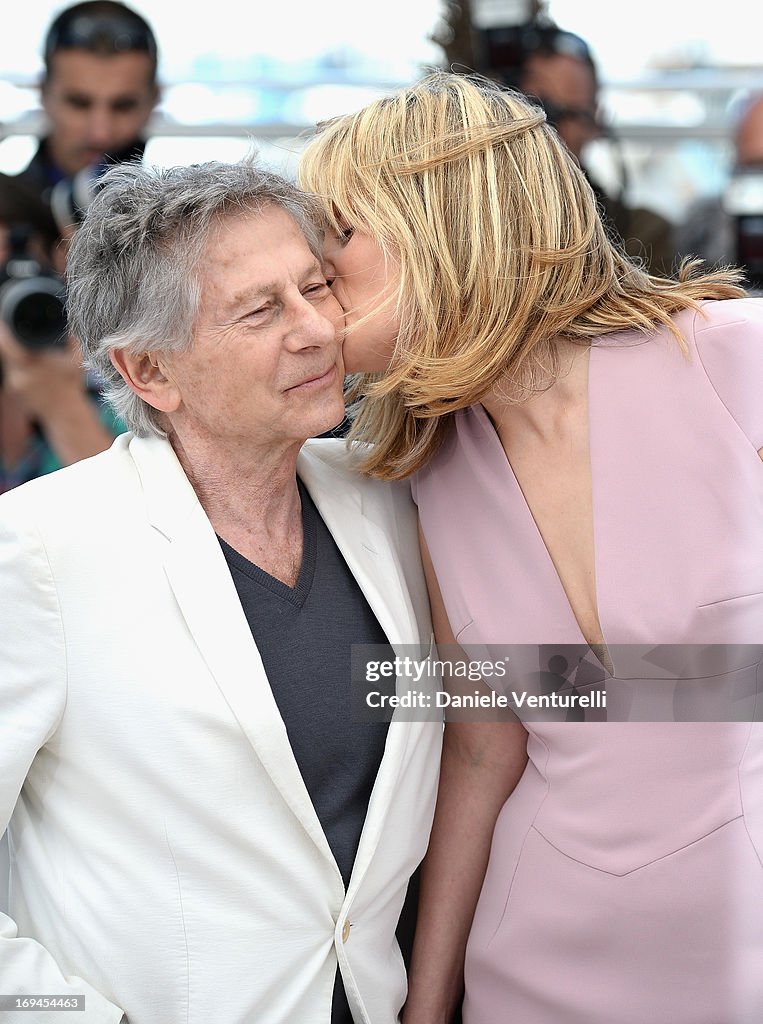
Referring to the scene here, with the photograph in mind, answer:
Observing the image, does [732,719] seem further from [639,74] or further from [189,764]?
[639,74]

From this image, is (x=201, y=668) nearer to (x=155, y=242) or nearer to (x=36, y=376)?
(x=155, y=242)

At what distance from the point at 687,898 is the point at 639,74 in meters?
1.84

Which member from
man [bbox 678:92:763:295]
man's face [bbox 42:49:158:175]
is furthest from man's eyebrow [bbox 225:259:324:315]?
man [bbox 678:92:763:295]

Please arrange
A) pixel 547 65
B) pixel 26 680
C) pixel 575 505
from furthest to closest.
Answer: pixel 547 65 → pixel 575 505 → pixel 26 680

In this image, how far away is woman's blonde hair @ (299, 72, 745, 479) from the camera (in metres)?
1.27

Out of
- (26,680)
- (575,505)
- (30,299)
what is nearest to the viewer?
(26,680)

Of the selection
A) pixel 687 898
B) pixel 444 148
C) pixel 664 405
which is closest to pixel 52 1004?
pixel 687 898

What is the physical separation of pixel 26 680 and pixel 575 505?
653 millimetres

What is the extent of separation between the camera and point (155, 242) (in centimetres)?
127

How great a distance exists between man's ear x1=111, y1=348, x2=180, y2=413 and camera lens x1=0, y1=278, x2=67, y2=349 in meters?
0.90

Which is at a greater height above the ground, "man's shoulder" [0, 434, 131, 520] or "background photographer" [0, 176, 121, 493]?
"man's shoulder" [0, 434, 131, 520]

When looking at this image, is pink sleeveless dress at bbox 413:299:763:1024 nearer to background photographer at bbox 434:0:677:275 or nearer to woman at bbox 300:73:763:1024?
woman at bbox 300:73:763:1024

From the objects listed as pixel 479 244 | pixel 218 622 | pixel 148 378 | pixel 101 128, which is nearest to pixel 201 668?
pixel 218 622

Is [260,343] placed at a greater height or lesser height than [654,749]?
greater
